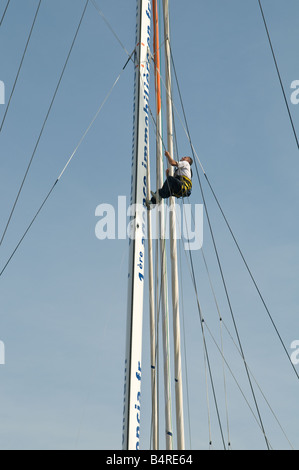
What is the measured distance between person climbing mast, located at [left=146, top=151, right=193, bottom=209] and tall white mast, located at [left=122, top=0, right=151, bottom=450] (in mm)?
1694

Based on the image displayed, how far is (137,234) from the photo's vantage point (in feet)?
21.0

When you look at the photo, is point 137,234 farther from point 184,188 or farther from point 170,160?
point 170,160

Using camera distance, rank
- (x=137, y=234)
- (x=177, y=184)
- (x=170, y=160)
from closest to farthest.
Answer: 1. (x=137, y=234)
2. (x=177, y=184)
3. (x=170, y=160)

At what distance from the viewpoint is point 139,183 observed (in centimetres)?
658

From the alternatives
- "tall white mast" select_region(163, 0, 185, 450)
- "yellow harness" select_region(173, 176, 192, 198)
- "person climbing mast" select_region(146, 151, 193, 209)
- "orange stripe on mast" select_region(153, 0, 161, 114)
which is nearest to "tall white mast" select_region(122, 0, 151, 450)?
"person climbing mast" select_region(146, 151, 193, 209)

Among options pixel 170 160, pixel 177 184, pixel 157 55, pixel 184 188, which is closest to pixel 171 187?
pixel 177 184

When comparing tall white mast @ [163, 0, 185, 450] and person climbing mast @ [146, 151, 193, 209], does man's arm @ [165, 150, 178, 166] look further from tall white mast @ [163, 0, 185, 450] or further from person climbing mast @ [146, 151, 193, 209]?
tall white mast @ [163, 0, 185, 450]

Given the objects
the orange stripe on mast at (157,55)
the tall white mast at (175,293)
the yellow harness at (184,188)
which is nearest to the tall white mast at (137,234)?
the yellow harness at (184,188)

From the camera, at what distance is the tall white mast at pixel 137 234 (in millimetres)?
5555

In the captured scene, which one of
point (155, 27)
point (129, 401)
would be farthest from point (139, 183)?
point (155, 27)

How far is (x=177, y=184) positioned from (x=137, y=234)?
260 centimetres
